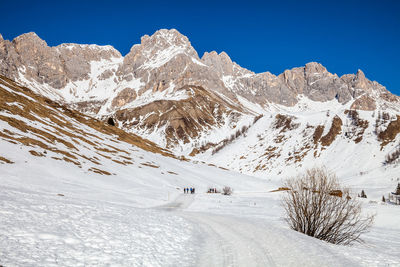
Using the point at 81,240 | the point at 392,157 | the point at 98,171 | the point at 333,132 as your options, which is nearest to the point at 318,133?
the point at 333,132

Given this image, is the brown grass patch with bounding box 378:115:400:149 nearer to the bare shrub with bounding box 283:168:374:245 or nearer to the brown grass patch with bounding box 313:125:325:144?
the brown grass patch with bounding box 313:125:325:144

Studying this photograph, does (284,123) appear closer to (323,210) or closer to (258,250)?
(323,210)

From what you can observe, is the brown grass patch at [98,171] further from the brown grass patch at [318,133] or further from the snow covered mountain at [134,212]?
the brown grass patch at [318,133]

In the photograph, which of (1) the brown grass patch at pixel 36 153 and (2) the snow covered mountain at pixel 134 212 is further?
(1) the brown grass patch at pixel 36 153

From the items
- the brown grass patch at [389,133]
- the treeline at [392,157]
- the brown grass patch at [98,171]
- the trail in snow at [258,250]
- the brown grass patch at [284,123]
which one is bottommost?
the trail in snow at [258,250]

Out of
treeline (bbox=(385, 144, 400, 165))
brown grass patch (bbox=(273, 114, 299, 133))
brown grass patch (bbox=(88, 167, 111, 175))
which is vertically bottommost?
brown grass patch (bbox=(88, 167, 111, 175))

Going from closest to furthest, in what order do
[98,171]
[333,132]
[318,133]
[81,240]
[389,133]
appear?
[81,240], [98,171], [389,133], [333,132], [318,133]

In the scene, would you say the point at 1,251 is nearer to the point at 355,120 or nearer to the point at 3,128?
the point at 3,128

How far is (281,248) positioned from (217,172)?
7531 cm

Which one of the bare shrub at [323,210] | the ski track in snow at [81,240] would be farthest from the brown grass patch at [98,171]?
the bare shrub at [323,210]

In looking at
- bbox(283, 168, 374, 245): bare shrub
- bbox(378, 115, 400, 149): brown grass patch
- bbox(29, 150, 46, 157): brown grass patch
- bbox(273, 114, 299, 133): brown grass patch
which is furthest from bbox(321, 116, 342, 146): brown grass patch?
bbox(283, 168, 374, 245): bare shrub

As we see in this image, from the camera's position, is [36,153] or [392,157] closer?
[36,153]

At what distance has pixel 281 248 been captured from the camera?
10172mm

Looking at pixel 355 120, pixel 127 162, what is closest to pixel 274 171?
pixel 355 120
